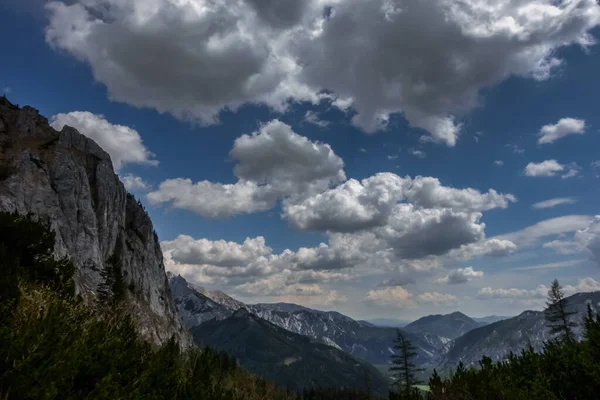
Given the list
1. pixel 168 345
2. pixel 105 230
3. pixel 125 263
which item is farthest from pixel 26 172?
pixel 168 345

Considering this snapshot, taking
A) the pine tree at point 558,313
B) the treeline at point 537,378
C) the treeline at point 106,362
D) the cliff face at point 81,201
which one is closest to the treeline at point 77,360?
the treeline at point 106,362

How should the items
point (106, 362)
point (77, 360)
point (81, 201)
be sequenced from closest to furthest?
point (77, 360) < point (106, 362) < point (81, 201)

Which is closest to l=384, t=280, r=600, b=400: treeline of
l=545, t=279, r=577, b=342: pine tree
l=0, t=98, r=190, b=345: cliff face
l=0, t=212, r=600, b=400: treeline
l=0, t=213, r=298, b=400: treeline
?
l=0, t=212, r=600, b=400: treeline

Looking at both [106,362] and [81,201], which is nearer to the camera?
[106,362]

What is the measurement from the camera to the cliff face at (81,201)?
10571cm

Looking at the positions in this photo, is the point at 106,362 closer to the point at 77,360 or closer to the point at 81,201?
the point at 77,360

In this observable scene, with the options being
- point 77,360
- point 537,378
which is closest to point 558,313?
point 537,378

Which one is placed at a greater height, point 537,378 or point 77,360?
point 77,360

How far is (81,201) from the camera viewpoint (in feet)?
438

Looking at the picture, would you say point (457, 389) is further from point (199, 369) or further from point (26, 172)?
point (26, 172)

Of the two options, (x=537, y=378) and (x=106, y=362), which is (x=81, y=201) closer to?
(x=106, y=362)

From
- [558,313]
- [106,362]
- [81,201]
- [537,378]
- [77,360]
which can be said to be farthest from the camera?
[81,201]

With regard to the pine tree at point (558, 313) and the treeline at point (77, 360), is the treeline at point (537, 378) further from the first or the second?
the pine tree at point (558, 313)

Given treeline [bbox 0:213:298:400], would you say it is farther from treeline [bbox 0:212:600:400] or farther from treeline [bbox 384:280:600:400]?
treeline [bbox 384:280:600:400]
